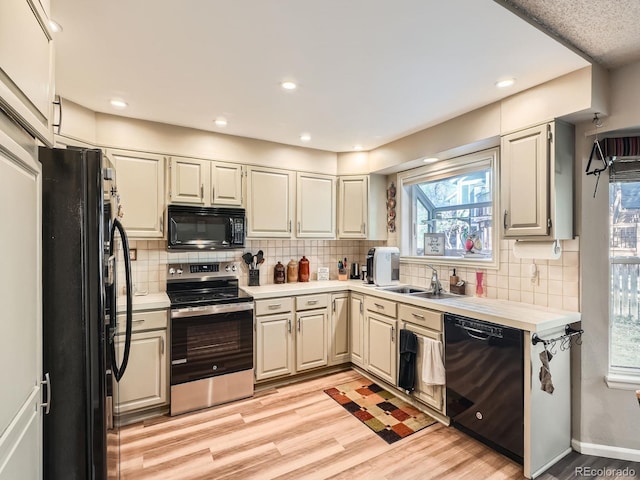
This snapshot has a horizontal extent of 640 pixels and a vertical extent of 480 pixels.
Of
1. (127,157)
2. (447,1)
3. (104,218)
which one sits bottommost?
(104,218)

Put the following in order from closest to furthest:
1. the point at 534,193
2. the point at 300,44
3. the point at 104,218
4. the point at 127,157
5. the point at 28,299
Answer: the point at 28,299 → the point at 104,218 → the point at 300,44 → the point at 534,193 → the point at 127,157

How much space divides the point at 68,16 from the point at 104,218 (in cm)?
101

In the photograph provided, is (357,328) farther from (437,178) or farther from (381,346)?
(437,178)

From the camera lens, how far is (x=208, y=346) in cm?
273

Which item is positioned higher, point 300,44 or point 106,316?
point 300,44

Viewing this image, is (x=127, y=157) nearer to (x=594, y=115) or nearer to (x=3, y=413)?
(x=3, y=413)

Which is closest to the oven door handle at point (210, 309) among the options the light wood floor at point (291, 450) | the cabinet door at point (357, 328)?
the light wood floor at point (291, 450)

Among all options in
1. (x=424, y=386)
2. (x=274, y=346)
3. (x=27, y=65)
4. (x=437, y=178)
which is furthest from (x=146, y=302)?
(x=437, y=178)

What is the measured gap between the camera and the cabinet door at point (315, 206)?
355 cm

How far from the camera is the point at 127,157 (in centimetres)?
271

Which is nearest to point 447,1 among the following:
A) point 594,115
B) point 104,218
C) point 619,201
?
point 594,115

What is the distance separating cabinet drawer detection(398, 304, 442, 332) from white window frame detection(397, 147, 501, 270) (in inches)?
28.3

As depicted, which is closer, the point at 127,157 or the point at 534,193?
the point at 534,193

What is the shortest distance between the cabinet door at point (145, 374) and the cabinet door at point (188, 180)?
1183 millimetres
